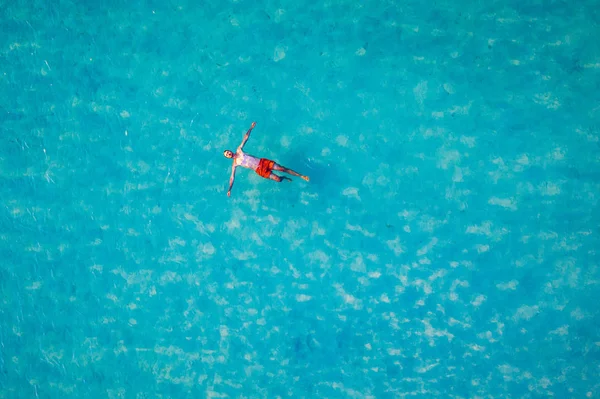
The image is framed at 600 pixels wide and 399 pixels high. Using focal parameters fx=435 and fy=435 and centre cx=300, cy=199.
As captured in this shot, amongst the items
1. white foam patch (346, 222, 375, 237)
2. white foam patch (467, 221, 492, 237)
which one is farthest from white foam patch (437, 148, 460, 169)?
white foam patch (346, 222, 375, 237)

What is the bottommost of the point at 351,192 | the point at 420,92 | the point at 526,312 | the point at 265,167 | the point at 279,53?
the point at 526,312

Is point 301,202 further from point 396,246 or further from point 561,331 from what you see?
point 561,331

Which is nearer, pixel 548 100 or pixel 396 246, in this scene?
pixel 548 100

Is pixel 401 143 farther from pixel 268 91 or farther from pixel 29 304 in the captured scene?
pixel 29 304

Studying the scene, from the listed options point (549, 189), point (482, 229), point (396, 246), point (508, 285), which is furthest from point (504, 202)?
point (396, 246)

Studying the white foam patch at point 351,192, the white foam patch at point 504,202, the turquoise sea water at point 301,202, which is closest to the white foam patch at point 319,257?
the turquoise sea water at point 301,202

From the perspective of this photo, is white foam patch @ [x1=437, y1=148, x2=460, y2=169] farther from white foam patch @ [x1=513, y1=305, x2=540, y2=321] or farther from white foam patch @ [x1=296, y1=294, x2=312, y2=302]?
white foam patch @ [x1=296, y1=294, x2=312, y2=302]

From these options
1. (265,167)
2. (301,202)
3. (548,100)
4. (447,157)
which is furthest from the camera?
(301,202)

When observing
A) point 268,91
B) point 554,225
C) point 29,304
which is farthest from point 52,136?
point 554,225
